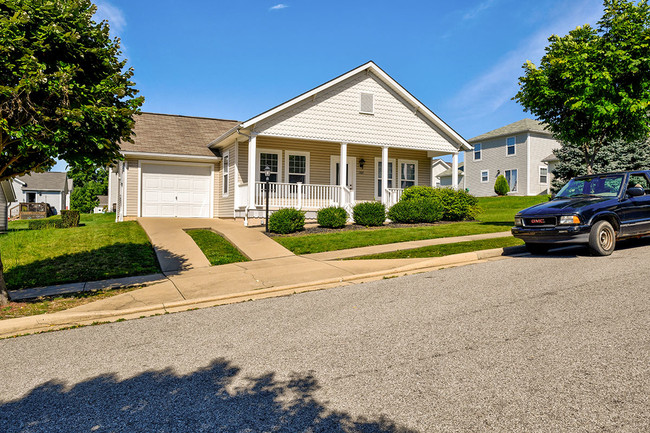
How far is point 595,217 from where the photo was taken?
9.33 meters

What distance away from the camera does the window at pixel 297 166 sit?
19203 millimetres

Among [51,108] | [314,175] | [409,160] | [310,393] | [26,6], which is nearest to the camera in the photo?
[310,393]

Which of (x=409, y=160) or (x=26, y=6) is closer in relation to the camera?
(x=26, y=6)

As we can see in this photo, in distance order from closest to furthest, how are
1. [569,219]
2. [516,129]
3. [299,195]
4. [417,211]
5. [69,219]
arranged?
[569,219]
[417,211]
[299,195]
[69,219]
[516,129]

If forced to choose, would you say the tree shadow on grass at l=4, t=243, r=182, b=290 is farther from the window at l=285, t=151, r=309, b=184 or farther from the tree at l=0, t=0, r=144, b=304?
the window at l=285, t=151, r=309, b=184

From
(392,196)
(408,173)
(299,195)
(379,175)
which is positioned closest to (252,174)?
(299,195)

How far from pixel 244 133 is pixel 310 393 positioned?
13794mm

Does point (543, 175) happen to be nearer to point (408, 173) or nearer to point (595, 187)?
point (408, 173)

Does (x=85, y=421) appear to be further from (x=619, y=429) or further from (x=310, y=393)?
(x=619, y=429)

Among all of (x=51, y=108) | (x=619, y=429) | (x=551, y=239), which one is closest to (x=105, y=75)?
(x=51, y=108)

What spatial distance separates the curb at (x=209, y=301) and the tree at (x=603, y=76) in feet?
19.7

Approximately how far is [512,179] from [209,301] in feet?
114

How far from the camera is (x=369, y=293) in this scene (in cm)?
732

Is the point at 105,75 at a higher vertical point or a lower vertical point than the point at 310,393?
higher
